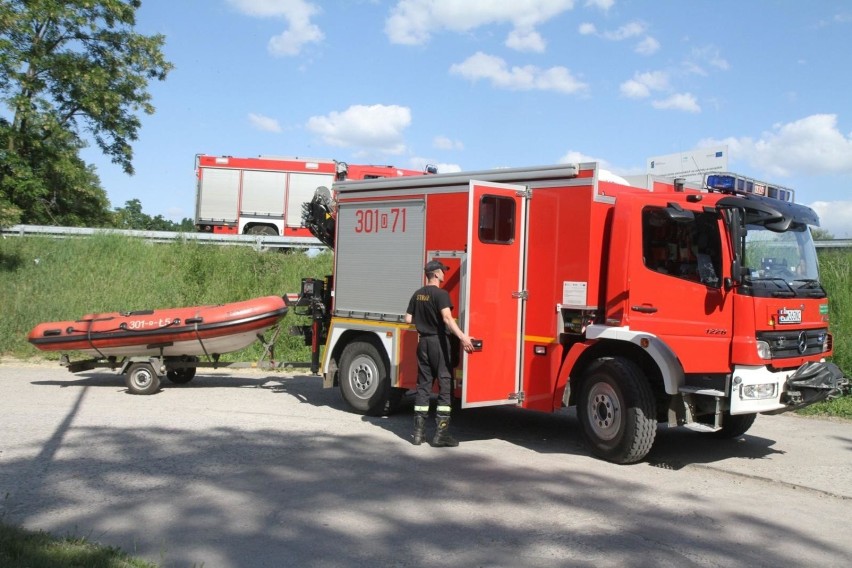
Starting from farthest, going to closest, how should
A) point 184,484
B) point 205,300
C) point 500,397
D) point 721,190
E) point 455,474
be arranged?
point 205,300 → point 500,397 → point 721,190 → point 455,474 → point 184,484

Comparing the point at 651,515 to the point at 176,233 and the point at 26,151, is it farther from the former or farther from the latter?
the point at 26,151

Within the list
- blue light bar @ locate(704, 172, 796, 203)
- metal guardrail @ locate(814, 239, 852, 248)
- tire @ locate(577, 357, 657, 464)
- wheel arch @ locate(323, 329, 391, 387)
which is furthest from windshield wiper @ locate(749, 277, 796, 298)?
metal guardrail @ locate(814, 239, 852, 248)

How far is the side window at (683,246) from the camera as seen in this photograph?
7191 millimetres

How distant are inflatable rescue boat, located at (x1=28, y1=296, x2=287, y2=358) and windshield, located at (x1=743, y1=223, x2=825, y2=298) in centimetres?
693

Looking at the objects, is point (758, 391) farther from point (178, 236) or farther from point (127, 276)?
point (178, 236)

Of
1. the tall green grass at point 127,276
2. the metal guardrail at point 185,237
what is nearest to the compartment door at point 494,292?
the tall green grass at point 127,276

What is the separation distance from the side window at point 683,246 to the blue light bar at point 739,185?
1.94 feet

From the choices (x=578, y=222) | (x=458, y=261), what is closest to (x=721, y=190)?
(x=578, y=222)

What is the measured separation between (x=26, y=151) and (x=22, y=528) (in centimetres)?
1968

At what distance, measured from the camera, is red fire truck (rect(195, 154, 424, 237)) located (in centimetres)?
2316

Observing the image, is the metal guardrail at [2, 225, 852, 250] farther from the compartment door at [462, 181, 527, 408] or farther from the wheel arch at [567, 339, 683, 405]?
the wheel arch at [567, 339, 683, 405]

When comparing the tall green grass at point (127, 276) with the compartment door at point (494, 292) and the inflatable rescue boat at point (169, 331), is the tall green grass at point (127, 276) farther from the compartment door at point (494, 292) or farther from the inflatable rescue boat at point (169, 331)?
the compartment door at point (494, 292)

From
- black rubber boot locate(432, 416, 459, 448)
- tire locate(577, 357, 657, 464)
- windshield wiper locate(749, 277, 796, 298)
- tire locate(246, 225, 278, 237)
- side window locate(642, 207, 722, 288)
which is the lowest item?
black rubber boot locate(432, 416, 459, 448)

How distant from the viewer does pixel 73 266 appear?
734 inches
